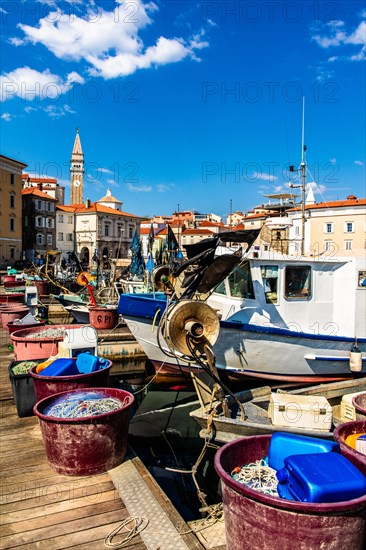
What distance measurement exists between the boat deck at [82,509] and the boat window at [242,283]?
5.66 metres

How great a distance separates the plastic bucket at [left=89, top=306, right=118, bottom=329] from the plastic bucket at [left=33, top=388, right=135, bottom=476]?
9997 millimetres

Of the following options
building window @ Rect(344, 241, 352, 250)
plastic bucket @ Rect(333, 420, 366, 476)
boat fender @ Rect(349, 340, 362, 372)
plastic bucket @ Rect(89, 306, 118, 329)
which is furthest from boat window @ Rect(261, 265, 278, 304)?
building window @ Rect(344, 241, 352, 250)

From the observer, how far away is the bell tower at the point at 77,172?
297ft

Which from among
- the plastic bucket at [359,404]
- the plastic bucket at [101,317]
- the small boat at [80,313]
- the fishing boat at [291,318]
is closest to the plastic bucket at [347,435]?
the plastic bucket at [359,404]

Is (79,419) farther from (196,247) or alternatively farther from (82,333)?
(196,247)

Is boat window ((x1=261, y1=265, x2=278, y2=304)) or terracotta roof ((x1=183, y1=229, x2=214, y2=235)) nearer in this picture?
boat window ((x1=261, y1=265, x2=278, y2=304))

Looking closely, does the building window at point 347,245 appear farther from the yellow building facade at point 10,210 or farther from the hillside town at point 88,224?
the yellow building facade at point 10,210

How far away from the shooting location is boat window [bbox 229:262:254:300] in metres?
9.62

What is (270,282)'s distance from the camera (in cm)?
Answer: 957

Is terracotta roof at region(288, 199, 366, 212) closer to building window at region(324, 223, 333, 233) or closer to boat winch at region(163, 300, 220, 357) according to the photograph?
building window at region(324, 223, 333, 233)

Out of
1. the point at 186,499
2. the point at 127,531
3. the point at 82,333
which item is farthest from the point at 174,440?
the point at 127,531

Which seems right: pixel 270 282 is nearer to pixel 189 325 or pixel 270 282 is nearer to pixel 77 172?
pixel 189 325

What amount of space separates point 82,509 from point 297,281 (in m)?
7.28


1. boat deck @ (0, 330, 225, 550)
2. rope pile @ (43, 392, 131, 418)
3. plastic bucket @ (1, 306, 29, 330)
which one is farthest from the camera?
plastic bucket @ (1, 306, 29, 330)
